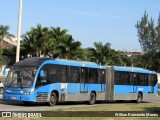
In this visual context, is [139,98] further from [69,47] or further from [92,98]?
[69,47]

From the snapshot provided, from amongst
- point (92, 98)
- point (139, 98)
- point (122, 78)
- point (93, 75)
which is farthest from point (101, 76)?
point (139, 98)

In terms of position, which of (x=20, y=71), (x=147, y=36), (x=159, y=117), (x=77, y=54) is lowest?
(x=159, y=117)

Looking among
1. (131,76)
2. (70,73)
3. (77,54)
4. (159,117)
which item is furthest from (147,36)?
(159,117)

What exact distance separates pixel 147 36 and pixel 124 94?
53880 mm

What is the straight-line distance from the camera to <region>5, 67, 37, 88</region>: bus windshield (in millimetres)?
21681

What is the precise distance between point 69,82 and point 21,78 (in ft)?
12.0

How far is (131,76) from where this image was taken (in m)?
31.0

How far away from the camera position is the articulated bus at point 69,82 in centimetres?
2181

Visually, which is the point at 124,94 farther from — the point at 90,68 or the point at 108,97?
the point at 90,68

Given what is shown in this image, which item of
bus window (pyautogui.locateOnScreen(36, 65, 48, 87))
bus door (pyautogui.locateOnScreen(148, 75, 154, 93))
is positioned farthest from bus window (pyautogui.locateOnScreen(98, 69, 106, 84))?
bus door (pyautogui.locateOnScreen(148, 75, 154, 93))

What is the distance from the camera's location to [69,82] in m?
24.5

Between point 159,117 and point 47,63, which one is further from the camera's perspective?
point 47,63

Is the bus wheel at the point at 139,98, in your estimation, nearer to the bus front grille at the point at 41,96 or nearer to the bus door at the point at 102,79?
the bus door at the point at 102,79

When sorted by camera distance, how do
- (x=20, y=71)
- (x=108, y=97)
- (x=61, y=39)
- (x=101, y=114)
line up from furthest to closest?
(x=61, y=39) → (x=108, y=97) → (x=20, y=71) → (x=101, y=114)
